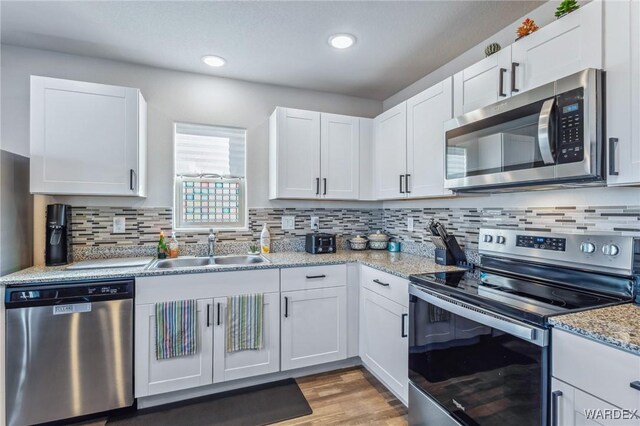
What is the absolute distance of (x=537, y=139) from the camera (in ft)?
4.63

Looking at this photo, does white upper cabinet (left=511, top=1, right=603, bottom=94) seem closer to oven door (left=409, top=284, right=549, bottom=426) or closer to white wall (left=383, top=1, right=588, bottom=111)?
white wall (left=383, top=1, right=588, bottom=111)

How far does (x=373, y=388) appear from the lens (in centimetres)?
222

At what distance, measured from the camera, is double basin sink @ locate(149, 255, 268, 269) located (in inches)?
94.7

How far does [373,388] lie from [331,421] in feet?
1.53

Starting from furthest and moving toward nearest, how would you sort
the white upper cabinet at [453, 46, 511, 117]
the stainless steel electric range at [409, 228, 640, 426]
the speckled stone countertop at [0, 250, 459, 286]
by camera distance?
the speckled stone countertop at [0, 250, 459, 286], the white upper cabinet at [453, 46, 511, 117], the stainless steel electric range at [409, 228, 640, 426]

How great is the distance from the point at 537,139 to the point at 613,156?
0.28 m

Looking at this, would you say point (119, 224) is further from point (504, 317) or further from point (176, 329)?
point (504, 317)

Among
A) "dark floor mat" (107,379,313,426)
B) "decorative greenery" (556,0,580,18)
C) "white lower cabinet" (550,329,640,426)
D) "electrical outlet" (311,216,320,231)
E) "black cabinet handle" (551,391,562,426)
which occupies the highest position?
"decorative greenery" (556,0,580,18)

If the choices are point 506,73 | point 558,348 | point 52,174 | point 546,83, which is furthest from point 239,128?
point 558,348

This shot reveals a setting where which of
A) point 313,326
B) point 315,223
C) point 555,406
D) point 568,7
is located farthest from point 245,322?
point 568,7

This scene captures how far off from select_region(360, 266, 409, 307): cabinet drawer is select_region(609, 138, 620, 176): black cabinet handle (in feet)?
3.49

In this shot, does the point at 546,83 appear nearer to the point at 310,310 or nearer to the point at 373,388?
the point at 310,310

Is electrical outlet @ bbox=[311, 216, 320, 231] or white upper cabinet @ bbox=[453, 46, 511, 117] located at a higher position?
white upper cabinet @ bbox=[453, 46, 511, 117]

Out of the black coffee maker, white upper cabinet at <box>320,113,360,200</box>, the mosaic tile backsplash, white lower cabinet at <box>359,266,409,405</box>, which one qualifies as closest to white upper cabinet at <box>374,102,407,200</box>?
white upper cabinet at <box>320,113,360,200</box>
